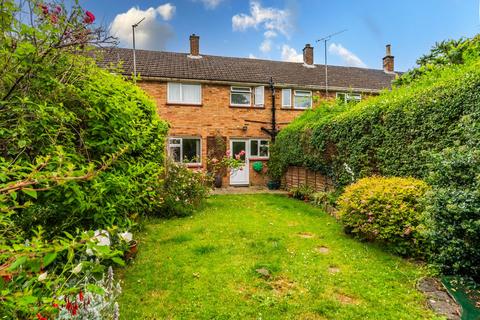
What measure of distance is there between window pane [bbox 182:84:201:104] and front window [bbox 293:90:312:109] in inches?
204

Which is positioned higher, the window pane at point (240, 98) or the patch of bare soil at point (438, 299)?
the window pane at point (240, 98)

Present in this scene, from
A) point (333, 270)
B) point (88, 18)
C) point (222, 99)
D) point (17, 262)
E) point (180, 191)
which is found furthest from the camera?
point (222, 99)

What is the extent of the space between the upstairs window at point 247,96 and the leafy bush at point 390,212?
32.3 feet

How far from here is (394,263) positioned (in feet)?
14.2

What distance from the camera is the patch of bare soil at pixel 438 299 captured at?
2947mm

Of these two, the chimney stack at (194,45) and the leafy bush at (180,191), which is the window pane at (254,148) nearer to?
the chimney stack at (194,45)

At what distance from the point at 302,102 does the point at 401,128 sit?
999cm

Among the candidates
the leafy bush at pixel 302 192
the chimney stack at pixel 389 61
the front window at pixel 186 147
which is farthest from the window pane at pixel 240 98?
the chimney stack at pixel 389 61

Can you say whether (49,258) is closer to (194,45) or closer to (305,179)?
(305,179)

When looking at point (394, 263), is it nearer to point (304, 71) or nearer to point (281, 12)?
point (281, 12)

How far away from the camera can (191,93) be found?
14.0 m

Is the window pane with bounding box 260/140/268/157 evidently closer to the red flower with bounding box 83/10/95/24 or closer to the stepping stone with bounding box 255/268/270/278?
the stepping stone with bounding box 255/268/270/278

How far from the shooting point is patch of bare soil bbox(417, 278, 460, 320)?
2.95 metres

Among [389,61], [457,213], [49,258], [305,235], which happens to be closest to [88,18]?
[49,258]
